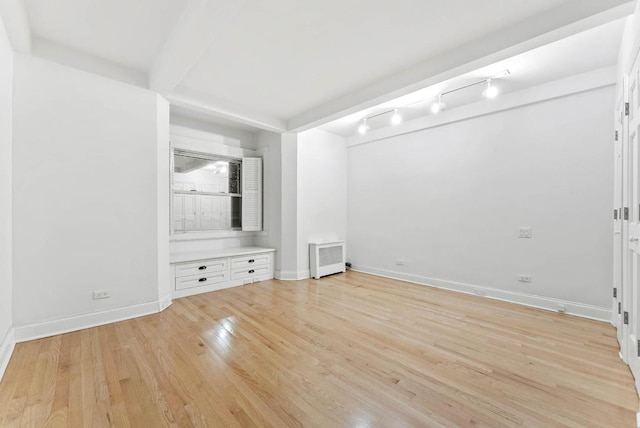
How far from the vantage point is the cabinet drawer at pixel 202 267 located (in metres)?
3.67

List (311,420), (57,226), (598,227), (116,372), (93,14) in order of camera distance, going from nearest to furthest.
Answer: (311,420), (116,372), (93,14), (57,226), (598,227)

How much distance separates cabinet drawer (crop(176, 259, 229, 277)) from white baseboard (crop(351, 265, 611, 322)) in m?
2.83

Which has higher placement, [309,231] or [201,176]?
[201,176]

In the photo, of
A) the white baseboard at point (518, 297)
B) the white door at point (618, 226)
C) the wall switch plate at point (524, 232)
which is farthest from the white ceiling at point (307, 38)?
the white baseboard at point (518, 297)

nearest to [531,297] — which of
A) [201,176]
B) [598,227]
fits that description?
[598,227]

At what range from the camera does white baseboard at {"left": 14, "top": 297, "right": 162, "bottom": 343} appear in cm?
238

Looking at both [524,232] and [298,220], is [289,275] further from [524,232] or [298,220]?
[524,232]

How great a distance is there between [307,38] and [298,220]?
283 centimetres

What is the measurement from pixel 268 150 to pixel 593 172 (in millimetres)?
4402

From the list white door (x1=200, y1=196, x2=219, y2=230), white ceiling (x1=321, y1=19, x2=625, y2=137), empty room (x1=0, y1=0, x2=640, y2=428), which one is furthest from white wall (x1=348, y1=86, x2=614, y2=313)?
white door (x1=200, y1=196, x2=219, y2=230)

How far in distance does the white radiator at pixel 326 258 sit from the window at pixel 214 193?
1.12 m

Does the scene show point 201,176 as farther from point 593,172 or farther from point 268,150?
point 593,172

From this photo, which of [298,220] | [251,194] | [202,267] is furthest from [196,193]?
[298,220]

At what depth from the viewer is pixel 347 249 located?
18.2ft
